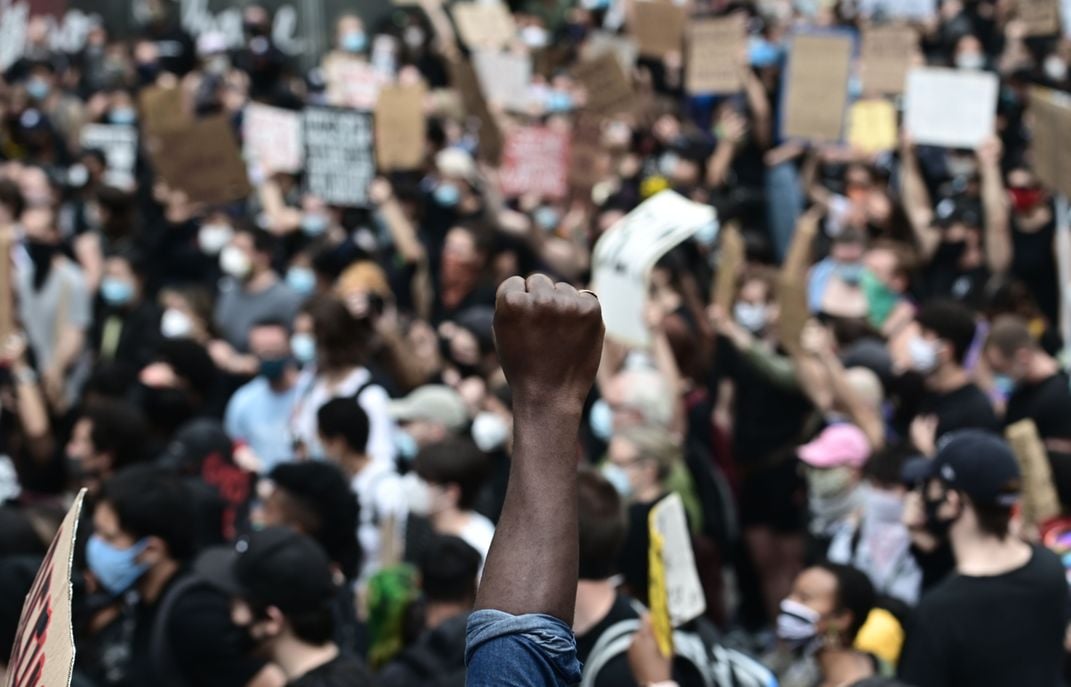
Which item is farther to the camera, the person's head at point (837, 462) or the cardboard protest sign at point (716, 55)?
the cardboard protest sign at point (716, 55)

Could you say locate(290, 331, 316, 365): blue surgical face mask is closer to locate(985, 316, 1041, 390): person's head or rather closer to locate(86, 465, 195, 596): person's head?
locate(86, 465, 195, 596): person's head

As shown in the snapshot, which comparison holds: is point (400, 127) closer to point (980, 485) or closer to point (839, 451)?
point (839, 451)

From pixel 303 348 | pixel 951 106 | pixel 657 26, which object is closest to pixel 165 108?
pixel 657 26

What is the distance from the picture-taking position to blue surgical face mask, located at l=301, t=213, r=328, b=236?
980cm

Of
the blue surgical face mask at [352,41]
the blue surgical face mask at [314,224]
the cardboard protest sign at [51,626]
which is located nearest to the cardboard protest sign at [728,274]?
the blue surgical face mask at [314,224]

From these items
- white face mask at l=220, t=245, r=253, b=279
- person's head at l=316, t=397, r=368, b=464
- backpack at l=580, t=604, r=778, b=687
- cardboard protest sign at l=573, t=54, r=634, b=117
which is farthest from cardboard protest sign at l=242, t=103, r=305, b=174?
backpack at l=580, t=604, r=778, b=687

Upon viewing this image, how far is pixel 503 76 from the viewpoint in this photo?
11.2 m

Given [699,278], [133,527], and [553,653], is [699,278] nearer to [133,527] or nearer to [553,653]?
[133,527]

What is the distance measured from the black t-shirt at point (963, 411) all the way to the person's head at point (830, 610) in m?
1.65

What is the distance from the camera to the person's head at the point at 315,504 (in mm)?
4680

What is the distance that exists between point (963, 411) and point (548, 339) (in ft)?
13.4

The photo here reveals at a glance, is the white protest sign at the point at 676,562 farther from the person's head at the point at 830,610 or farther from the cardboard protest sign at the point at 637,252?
the cardboard protest sign at the point at 637,252

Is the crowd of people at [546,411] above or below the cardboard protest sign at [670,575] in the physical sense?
below

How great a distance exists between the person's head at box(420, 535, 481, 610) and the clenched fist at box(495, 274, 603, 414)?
7.73 feet
